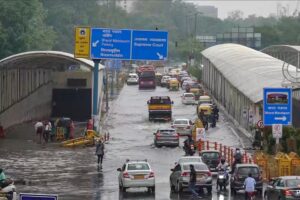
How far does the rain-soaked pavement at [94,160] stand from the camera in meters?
36.4

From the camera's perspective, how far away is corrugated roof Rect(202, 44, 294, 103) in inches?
2426

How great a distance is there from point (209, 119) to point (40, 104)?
14639 mm

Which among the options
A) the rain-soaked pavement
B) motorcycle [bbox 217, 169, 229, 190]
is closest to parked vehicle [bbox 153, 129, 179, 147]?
the rain-soaked pavement

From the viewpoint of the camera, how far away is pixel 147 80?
109 meters

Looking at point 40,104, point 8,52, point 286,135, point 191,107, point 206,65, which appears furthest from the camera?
point 206,65

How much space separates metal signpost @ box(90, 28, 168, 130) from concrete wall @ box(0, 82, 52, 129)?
8376 millimetres

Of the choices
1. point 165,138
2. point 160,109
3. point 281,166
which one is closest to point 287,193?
point 281,166

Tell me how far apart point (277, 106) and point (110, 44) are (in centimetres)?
1972

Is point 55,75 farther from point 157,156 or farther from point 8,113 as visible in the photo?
point 157,156

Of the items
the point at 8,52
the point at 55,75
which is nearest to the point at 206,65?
the point at 8,52

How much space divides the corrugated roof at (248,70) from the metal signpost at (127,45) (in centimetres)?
655

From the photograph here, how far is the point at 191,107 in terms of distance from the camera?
83.7m

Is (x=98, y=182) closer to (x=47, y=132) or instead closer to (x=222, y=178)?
(x=222, y=178)

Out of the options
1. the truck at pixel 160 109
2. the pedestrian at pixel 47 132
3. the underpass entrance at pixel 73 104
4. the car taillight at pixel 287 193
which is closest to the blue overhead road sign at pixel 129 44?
the pedestrian at pixel 47 132
